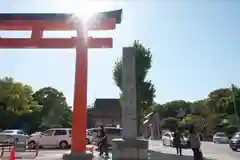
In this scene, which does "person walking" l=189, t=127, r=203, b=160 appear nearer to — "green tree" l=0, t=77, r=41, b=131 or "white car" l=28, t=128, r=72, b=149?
"white car" l=28, t=128, r=72, b=149

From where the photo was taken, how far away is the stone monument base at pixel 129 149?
404 inches

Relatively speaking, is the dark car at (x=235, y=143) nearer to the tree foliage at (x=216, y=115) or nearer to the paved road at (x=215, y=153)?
the paved road at (x=215, y=153)

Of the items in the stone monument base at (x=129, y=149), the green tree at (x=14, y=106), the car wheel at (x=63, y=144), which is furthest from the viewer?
the green tree at (x=14, y=106)

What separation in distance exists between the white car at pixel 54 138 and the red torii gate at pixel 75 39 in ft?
33.2

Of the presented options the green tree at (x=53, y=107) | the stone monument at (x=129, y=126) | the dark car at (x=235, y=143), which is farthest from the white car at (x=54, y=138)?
the green tree at (x=53, y=107)

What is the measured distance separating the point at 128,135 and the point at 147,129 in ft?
164

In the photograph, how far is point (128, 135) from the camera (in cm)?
1092

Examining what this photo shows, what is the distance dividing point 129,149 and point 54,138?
12.9 m

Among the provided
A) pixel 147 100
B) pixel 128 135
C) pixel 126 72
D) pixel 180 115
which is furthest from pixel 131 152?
pixel 180 115

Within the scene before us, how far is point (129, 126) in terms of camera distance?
10984mm

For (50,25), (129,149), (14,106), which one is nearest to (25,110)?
(14,106)

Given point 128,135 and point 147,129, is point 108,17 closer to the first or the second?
point 128,135

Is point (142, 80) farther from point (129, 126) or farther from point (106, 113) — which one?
point (106, 113)

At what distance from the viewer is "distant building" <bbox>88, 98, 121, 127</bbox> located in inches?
2056
